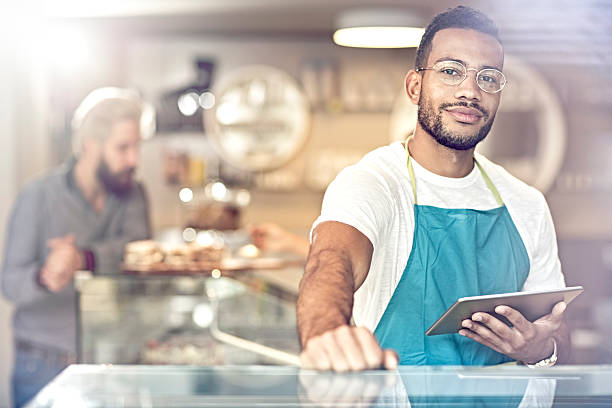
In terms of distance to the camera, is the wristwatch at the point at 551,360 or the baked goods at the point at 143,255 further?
the baked goods at the point at 143,255

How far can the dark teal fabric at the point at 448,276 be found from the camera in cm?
175

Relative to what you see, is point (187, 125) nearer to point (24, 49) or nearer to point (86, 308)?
point (24, 49)

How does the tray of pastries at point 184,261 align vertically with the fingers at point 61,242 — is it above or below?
below

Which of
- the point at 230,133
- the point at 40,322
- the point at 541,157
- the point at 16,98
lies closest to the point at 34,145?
the point at 16,98

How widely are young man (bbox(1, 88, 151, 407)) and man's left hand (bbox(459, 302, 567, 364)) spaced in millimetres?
1921

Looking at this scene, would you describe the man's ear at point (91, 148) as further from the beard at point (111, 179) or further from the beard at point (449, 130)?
the beard at point (449, 130)

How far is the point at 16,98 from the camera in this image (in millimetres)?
4906

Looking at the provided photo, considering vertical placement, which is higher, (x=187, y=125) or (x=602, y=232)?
(x=187, y=125)

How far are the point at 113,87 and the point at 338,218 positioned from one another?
4.88m

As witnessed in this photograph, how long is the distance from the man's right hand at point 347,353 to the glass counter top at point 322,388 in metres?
0.01

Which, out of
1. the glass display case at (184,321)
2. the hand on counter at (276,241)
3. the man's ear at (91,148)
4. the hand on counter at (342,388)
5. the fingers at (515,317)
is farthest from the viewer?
the man's ear at (91,148)

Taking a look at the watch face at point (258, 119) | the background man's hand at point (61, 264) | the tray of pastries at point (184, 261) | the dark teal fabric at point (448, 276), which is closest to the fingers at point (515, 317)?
the dark teal fabric at point (448, 276)

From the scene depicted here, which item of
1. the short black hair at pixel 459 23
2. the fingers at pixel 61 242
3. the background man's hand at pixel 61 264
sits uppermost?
the short black hair at pixel 459 23

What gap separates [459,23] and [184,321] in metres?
1.80
